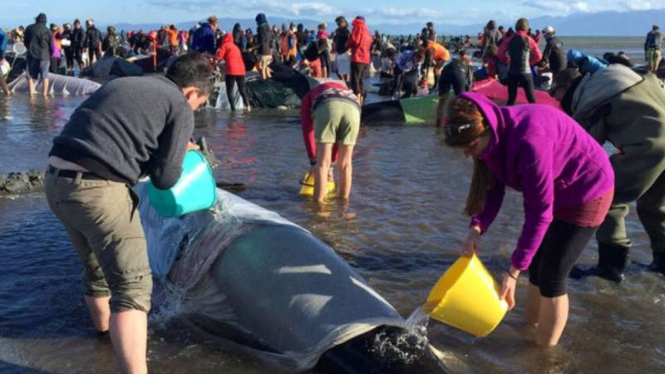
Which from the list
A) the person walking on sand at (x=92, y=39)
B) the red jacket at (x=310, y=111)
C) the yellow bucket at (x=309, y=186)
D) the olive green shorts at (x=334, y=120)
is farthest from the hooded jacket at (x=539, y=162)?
the person walking on sand at (x=92, y=39)

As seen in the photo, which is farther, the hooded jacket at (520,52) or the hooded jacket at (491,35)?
the hooded jacket at (491,35)

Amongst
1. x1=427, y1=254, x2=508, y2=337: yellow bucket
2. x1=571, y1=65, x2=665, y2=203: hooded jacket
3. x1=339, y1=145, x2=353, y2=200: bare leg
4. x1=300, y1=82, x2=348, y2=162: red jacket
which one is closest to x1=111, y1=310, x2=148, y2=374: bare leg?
x1=427, y1=254, x2=508, y2=337: yellow bucket

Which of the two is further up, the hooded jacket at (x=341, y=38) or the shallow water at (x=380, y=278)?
the hooded jacket at (x=341, y=38)

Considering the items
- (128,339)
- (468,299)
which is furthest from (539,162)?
(128,339)

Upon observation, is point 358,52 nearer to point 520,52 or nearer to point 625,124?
point 520,52

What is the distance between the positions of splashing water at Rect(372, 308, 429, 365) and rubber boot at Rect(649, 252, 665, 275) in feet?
8.45

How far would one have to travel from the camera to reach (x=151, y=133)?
3158mm

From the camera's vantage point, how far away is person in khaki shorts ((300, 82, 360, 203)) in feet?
20.2

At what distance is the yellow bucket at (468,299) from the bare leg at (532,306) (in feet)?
2.84

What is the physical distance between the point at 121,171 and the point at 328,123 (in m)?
3.20

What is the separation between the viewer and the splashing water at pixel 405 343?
3.21m

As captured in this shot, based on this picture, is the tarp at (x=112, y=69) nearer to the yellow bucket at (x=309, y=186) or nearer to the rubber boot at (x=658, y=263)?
the yellow bucket at (x=309, y=186)

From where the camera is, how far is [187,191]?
12.7 ft

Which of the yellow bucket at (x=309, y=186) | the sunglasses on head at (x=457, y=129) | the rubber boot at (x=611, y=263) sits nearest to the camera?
the sunglasses on head at (x=457, y=129)
